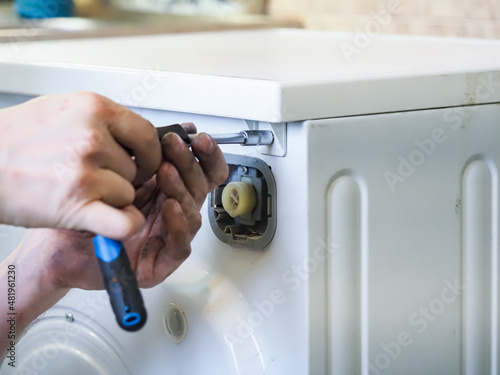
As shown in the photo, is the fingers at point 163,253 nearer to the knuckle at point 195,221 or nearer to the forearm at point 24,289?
the knuckle at point 195,221

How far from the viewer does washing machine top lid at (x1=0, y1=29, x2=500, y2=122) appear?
2.20 ft

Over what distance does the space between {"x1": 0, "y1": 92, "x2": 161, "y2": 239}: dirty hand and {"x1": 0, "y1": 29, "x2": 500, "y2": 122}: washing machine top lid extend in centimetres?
14

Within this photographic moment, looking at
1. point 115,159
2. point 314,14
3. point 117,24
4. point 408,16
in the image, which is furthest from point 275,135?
point 117,24

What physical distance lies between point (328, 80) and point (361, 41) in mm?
487

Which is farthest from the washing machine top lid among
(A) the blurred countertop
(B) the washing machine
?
(A) the blurred countertop

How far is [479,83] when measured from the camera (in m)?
0.76

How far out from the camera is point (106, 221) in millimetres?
525

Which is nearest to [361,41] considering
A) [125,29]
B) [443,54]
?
[443,54]

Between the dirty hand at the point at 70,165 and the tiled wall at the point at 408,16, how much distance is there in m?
0.86

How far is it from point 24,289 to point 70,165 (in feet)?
1.07

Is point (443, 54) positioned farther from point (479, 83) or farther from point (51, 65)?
point (51, 65)

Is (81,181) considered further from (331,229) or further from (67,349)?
(67,349)

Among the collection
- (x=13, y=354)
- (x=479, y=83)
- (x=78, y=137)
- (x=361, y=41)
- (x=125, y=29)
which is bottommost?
(x=13, y=354)

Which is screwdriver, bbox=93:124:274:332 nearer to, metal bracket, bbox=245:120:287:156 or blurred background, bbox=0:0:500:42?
metal bracket, bbox=245:120:287:156
